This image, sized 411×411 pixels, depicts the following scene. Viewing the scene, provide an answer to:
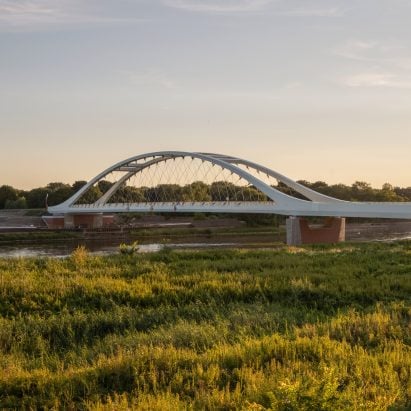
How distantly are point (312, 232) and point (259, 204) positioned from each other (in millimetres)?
4408

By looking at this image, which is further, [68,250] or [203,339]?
[68,250]

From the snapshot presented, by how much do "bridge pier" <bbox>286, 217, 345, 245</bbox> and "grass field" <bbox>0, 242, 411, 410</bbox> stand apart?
72.0ft

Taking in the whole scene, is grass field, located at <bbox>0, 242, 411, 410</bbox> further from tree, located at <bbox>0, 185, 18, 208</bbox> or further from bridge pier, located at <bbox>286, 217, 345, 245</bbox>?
tree, located at <bbox>0, 185, 18, 208</bbox>

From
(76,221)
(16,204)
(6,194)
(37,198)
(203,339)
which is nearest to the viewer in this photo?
(203,339)

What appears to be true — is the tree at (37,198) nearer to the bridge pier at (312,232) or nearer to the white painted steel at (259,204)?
the white painted steel at (259,204)

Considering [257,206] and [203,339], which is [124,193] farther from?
[203,339]

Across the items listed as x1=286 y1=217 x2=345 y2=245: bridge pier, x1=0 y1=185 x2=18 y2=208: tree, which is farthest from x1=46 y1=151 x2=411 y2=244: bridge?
x1=0 y1=185 x2=18 y2=208: tree

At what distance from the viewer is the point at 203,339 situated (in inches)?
259

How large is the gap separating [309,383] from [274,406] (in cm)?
54

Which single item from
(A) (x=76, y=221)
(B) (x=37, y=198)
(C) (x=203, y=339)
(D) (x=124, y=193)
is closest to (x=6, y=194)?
(B) (x=37, y=198)

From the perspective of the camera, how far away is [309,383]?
172 inches

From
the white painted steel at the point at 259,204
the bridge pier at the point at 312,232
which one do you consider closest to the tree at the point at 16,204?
the white painted steel at the point at 259,204

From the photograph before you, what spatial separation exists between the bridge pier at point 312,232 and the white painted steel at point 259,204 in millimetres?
758

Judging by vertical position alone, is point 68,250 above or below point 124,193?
below
